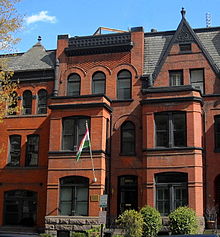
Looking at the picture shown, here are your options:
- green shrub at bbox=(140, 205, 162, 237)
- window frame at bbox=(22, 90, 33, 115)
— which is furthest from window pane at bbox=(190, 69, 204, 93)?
window frame at bbox=(22, 90, 33, 115)

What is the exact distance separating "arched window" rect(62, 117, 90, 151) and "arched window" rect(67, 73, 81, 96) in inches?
130

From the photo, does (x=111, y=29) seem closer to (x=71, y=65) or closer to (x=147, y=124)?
(x=71, y=65)

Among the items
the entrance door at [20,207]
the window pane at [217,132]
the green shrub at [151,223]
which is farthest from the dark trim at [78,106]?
the green shrub at [151,223]

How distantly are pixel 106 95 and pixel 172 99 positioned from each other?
5138 millimetres

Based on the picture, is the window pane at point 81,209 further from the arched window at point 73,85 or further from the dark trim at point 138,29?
the dark trim at point 138,29

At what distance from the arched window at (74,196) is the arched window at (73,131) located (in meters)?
2.03

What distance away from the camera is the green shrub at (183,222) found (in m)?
21.2

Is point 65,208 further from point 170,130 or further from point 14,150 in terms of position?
point 170,130

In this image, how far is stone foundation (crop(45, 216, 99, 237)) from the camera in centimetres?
2406

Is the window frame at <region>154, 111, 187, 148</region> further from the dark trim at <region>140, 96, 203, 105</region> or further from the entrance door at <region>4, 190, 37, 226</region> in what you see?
the entrance door at <region>4, 190, 37, 226</region>

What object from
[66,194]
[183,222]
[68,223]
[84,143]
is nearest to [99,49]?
[84,143]

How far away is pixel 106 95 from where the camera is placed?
28.0m

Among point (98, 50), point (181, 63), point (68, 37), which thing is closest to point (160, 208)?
point (181, 63)

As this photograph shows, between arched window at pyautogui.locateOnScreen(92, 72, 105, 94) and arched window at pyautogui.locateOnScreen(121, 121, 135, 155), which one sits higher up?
arched window at pyautogui.locateOnScreen(92, 72, 105, 94)
